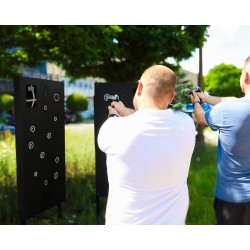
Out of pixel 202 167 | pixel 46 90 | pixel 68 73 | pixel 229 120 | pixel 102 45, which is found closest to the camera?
pixel 229 120

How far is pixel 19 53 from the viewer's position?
913 cm

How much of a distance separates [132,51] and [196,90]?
8.20 meters

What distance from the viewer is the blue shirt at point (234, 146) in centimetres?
221

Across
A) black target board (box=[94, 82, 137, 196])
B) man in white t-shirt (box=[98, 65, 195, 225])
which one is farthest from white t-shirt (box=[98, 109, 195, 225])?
black target board (box=[94, 82, 137, 196])

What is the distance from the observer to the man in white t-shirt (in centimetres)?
170

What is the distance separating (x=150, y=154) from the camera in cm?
169

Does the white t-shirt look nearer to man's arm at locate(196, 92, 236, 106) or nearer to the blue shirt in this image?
the blue shirt

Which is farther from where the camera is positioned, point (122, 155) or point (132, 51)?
point (132, 51)

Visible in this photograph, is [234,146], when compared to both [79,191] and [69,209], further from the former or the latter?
[79,191]

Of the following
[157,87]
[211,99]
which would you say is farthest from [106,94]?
[157,87]

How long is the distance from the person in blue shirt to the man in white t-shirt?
0.54 m

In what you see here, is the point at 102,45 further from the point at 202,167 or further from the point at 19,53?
the point at 202,167

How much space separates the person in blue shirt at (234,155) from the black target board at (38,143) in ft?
6.92

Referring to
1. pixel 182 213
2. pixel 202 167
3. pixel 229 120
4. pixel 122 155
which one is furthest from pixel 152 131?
pixel 202 167
